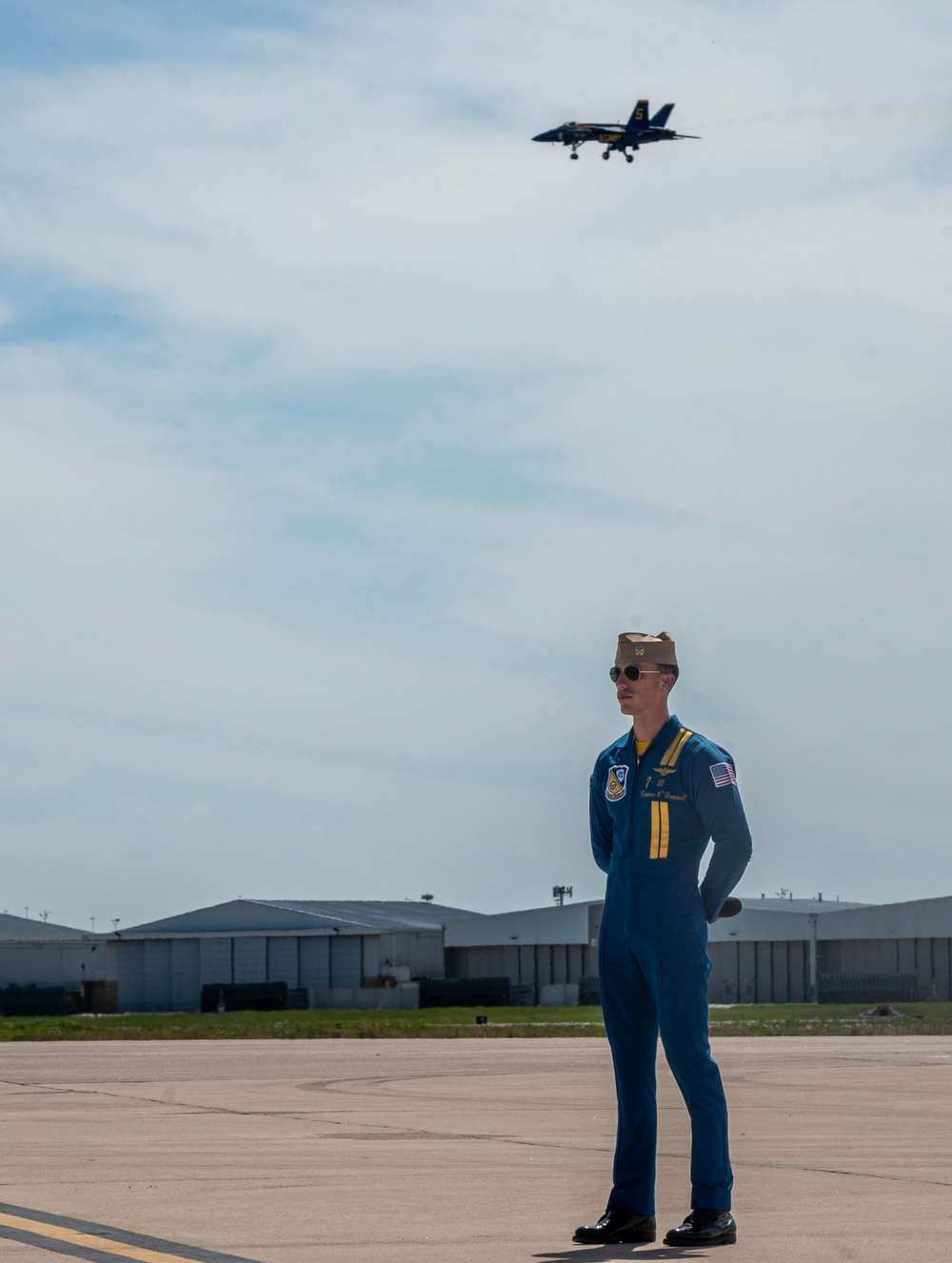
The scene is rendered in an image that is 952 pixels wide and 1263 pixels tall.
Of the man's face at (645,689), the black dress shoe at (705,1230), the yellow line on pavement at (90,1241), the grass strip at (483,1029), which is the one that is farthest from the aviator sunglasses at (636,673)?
the grass strip at (483,1029)

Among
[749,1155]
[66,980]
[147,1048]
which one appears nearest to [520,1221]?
[749,1155]

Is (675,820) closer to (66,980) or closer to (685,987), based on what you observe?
(685,987)

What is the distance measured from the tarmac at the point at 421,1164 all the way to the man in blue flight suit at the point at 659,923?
0.99 feet

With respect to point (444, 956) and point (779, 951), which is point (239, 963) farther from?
point (779, 951)

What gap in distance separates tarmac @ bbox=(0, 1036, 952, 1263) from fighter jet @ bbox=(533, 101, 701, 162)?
41.1 m

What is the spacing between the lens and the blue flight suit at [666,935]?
21.6 feet

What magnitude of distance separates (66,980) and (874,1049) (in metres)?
52.8

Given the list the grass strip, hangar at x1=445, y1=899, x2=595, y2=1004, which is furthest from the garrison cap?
hangar at x1=445, y1=899, x2=595, y2=1004

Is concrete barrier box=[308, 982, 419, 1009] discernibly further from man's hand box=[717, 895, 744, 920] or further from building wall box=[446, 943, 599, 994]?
man's hand box=[717, 895, 744, 920]

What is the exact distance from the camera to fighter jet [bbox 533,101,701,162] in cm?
5481

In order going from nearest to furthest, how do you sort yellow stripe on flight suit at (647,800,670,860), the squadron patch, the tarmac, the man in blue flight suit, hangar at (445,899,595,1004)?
Result: the tarmac → the man in blue flight suit → yellow stripe on flight suit at (647,800,670,860) → the squadron patch → hangar at (445,899,595,1004)

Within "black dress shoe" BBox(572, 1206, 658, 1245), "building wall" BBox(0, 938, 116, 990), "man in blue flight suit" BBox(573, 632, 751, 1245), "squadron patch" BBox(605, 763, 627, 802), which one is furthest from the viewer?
"building wall" BBox(0, 938, 116, 990)

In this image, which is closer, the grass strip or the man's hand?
the man's hand

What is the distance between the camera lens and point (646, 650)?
6.97 m
